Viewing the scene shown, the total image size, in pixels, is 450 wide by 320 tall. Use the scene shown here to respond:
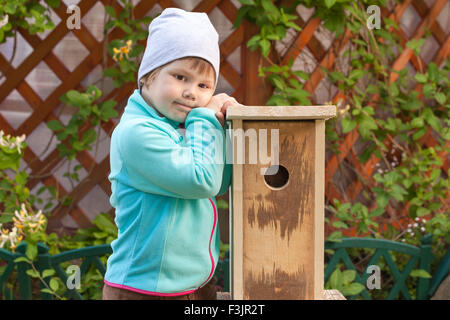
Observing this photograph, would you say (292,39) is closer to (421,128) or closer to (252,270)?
(421,128)

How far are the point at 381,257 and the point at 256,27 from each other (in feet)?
4.07

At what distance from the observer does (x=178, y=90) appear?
1.10 meters

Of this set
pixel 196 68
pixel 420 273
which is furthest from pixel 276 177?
pixel 420 273

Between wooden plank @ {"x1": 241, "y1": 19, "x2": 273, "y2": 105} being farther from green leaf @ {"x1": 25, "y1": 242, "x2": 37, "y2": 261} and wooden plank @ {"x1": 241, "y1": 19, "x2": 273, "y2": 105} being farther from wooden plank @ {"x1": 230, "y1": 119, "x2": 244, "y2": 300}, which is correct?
wooden plank @ {"x1": 230, "y1": 119, "x2": 244, "y2": 300}

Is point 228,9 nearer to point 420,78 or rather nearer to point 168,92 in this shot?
point 420,78

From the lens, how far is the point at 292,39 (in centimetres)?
234

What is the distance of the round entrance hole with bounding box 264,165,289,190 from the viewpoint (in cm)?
115

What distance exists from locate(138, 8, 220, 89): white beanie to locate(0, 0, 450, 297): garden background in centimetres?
101

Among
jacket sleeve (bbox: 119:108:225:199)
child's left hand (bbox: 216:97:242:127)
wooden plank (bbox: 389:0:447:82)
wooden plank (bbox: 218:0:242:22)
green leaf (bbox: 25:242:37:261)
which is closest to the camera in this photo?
jacket sleeve (bbox: 119:108:225:199)

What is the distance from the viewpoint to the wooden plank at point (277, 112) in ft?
3.49

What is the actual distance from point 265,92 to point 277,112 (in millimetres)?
1261

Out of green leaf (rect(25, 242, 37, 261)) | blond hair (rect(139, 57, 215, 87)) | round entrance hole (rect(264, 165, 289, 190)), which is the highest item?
blond hair (rect(139, 57, 215, 87))

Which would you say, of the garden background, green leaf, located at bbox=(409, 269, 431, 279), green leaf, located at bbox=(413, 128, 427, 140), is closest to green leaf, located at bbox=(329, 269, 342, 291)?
the garden background

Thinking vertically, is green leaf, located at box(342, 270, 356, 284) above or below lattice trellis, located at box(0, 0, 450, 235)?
below
